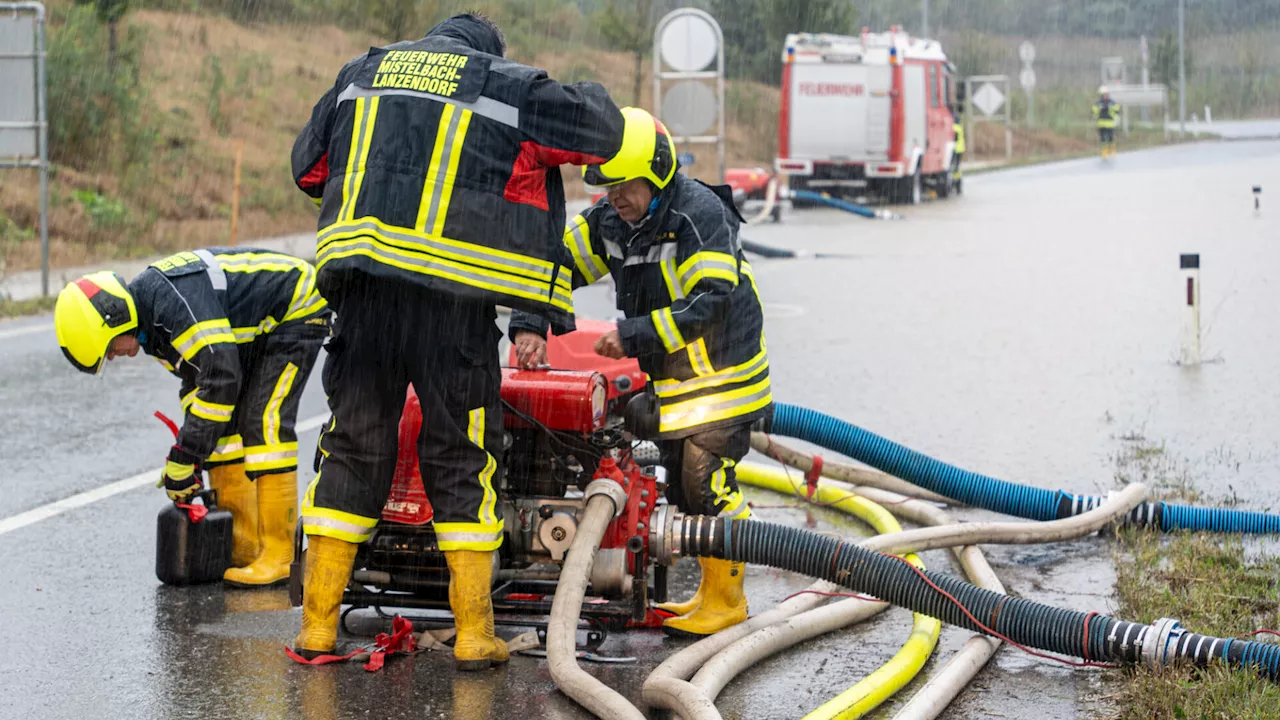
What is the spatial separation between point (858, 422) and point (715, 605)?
4.08m

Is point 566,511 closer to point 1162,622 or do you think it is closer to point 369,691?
point 369,691

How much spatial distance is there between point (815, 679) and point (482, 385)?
53.4 inches

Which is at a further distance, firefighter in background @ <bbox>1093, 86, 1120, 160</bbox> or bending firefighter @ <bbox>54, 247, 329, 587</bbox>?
firefighter in background @ <bbox>1093, 86, 1120, 160</bbox>

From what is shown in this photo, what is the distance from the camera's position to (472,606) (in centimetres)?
473

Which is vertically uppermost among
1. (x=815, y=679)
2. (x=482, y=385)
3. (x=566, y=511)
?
(x=482, y=385)

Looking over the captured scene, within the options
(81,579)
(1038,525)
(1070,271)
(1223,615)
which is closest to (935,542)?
(1038,525)

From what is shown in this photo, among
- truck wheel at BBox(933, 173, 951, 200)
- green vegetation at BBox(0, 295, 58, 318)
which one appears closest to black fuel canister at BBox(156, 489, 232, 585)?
green vegetation at BBox(0, 295, 58, 318)

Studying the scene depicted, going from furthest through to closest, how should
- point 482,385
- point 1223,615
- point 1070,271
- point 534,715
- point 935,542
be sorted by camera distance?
point 1070,271 < point 935,542 < point 1223,615 < point 482,385 < point 534,715

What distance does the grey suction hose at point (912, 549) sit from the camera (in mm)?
4586

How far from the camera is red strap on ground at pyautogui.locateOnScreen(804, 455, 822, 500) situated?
6.82 metres

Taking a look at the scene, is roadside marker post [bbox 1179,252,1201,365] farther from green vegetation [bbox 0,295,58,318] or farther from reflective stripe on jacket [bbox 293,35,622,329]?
green vegetation [bbox 0,295,58,318]

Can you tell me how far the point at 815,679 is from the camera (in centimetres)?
478

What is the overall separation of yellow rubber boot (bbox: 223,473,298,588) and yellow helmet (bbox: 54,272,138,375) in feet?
2.60

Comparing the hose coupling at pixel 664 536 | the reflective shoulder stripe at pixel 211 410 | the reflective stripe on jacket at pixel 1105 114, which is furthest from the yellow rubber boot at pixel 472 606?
the reflective stripe on jacket at pixel 1105 114
